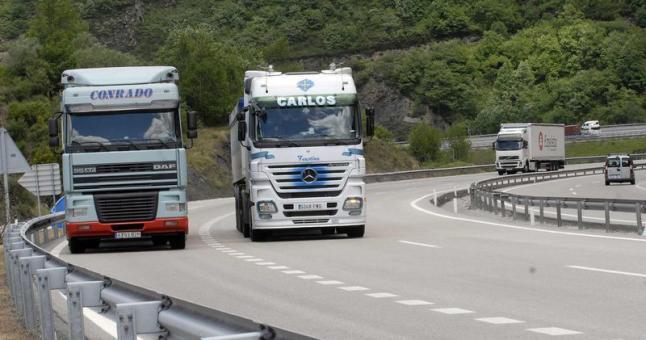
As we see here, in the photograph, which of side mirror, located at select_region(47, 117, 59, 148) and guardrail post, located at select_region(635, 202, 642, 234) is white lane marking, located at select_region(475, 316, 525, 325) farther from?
guardrail post, located at select_region(635, 202, 642, 234)

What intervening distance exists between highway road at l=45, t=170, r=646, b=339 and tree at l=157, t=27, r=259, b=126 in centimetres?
6913

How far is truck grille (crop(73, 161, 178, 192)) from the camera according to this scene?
79.0 ft

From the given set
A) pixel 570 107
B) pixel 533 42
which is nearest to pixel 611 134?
pixel 570 107

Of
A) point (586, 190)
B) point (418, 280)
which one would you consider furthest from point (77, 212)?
point (586, 190)

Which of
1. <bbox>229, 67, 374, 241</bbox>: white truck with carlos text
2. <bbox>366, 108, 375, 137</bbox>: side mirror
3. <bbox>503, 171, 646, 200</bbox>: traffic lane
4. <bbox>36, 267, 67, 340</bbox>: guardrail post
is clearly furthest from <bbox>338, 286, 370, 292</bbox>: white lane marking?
<bbox>503, 171, 646, 200</bbox>: traffic lane

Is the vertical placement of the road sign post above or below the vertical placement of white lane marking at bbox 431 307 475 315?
above

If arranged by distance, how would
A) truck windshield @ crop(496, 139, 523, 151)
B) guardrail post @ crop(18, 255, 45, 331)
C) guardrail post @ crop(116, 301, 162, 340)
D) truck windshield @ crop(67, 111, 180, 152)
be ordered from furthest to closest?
truck windshield @ crop(496, 139, 523, 151) → truck windshield @ crop(67, 111, 180, 152) → guardrail post @ crop(18, 255, 45, 331) → guardrail post @ crop(116, 301, 162, 340)

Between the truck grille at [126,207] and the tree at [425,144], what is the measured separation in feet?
312

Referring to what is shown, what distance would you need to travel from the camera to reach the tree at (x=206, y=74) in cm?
9838

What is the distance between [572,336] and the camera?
397 inches

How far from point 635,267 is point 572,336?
729cm

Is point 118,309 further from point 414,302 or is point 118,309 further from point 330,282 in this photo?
point 330,282

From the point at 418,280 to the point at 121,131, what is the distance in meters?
9.70

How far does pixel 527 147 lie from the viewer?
283ft
